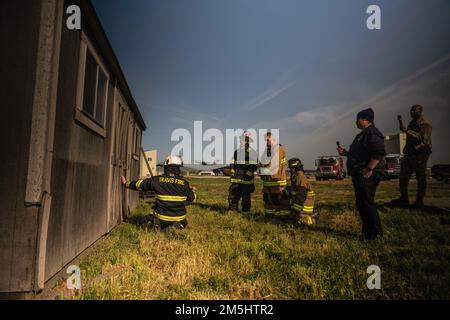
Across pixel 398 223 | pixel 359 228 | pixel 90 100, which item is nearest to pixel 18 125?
pixel 90 100

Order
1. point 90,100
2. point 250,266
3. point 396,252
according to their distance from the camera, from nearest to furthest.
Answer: point 250,266
point 396,252
point 90,100

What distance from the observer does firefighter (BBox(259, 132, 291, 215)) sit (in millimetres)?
6758

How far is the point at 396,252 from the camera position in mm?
3805

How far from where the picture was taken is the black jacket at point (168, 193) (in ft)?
15.6

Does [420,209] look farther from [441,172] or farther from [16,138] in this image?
[441,172]

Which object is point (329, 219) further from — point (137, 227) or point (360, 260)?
point (137, 227)

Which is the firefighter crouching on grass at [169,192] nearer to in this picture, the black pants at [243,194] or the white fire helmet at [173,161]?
the white fire helmet at [173,161]

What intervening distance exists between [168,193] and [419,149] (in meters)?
6.77

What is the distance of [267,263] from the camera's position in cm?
342

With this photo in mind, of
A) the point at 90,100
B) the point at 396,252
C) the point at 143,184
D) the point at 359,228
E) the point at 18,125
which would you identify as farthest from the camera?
the point at 359,228

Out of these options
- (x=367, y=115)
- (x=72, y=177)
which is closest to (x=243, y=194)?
(x=367, y=115)

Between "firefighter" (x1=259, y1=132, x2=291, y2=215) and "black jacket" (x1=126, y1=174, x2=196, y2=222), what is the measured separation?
2618 millimetres

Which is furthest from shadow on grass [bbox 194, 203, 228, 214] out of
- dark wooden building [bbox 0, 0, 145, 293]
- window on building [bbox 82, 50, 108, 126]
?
dark wooden building [bbox 0, 0, 145, 293]
